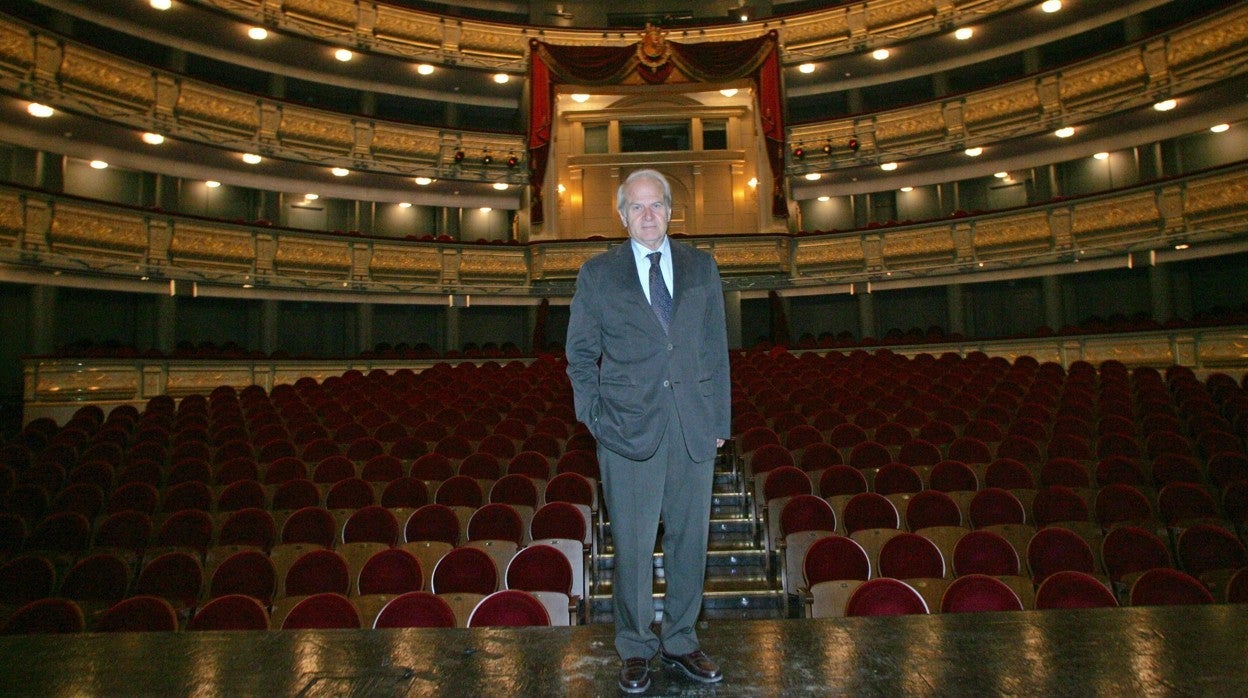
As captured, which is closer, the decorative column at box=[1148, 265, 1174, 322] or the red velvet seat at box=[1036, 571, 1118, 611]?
the red velvet seat at box=[1036, 571, 1118, 611]

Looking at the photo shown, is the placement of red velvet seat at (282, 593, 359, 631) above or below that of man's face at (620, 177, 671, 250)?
below

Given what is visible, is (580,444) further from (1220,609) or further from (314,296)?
(314,296)

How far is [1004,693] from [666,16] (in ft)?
62.0

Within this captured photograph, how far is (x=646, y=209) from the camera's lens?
2033mm

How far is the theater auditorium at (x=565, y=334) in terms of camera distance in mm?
2252

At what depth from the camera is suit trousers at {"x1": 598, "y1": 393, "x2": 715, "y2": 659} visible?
6.41 ft

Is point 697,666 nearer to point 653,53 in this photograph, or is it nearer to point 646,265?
point 646,265

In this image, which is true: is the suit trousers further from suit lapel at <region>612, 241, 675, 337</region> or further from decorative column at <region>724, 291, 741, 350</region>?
decorative column at <region>724, 291, 741, 350</region>

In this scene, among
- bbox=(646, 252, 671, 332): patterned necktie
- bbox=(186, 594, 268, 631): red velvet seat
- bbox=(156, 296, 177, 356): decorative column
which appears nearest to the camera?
bbox=(646, 252, 671, 332): patterned necktie

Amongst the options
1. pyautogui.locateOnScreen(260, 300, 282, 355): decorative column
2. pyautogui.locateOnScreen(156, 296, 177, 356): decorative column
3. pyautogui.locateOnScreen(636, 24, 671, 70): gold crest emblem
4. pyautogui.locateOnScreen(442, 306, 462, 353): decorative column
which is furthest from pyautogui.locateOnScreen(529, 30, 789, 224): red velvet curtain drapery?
A: pyautogui.locateOnScreen(156, 296, 177, 356): decorative column

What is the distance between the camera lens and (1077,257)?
12.7 metres

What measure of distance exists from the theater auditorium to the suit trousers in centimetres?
12

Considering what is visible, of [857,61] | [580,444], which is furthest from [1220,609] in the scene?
[857,61]

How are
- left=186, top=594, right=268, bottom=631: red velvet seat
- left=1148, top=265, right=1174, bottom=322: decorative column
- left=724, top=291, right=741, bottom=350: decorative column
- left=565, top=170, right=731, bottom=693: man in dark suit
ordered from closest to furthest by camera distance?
left=565, top=170, right=731, bottom=693: man in dark suit < left=186, top=594, right=268, bottom=631: red velvet seat < left=1148, top=265, right=1174, bottom=322: decorative column < left=724, top=291, right=741, bottom=350: decorative column
